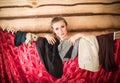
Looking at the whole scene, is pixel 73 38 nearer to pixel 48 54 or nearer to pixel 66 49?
pixel 66 49

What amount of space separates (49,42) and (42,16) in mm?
262

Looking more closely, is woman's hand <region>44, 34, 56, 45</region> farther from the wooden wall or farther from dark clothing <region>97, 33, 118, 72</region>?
dark clothing <region>97, 33, 118, 72</region>

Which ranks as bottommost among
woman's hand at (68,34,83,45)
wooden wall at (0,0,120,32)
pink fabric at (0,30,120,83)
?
pink fabric at (0,30,120,83)

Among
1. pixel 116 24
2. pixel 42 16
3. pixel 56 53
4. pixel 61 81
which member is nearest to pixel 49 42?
pixel 56 53

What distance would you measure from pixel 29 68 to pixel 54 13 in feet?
1.85

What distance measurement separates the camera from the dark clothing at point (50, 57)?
1804mm

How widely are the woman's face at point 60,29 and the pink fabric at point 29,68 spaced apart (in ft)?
0.78

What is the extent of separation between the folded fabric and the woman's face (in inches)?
6.8

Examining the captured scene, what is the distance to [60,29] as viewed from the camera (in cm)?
182

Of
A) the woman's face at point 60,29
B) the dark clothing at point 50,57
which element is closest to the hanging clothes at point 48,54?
the dark clothing at point 50,57

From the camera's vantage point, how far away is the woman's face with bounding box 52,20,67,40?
1.81 metres

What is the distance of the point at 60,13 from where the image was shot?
1868 millimetres

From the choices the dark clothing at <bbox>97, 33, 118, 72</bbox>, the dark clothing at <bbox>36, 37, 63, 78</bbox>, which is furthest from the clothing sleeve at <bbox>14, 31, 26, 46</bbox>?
the dark clothing at <bbox>97, 33, 118, 72</bbox>

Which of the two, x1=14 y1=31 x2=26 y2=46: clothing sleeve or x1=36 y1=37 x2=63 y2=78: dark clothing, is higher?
x1=14 y1=31 x2=26 y2=46: clothing sleeve
